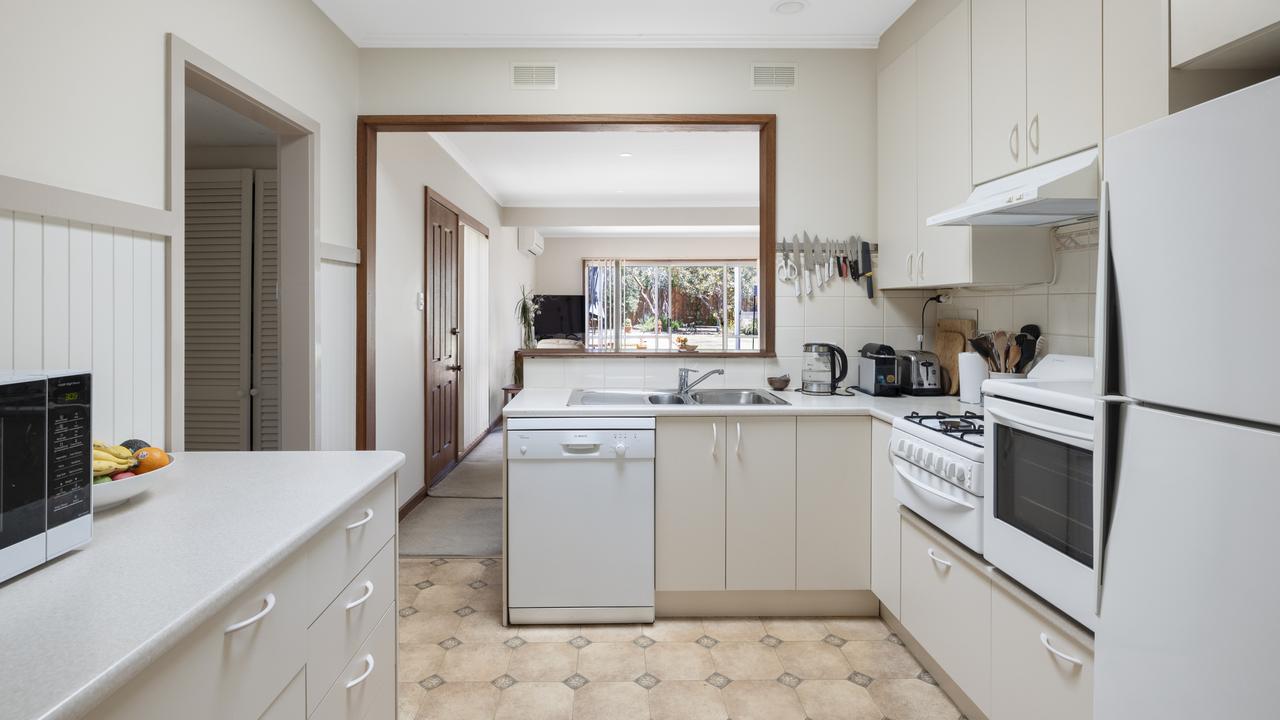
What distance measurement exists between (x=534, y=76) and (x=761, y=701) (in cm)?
276

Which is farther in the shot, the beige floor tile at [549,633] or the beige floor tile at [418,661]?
the beige floor tile at [549,633]

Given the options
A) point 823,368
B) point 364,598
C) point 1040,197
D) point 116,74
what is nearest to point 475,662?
point 364,598

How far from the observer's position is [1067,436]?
140 cm

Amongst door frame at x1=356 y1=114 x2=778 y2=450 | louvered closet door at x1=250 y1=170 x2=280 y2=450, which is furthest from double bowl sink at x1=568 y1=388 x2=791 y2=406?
louvered closet door at x1=250 y1=170 x2=280 y2=450

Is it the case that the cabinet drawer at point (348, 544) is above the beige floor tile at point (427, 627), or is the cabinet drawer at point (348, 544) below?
above

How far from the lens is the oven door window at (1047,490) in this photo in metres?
1.37

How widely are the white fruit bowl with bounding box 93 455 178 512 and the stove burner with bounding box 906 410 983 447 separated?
2.00 metres

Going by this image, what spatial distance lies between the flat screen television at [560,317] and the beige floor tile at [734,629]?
6.94 metres

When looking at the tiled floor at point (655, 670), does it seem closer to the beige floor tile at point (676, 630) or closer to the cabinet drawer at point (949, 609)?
the beige floor tile at point (676, 630)

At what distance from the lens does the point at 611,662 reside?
7.59 feet

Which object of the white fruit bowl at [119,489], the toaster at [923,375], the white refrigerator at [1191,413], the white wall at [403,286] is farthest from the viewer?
the white wall at [403,286]

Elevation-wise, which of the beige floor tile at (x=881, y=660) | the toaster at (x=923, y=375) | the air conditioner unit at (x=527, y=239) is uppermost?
the air conditioner unit at (x=527, y=239)

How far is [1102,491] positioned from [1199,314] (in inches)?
14.3

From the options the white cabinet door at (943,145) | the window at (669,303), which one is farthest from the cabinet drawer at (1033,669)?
the window at (669,303)
